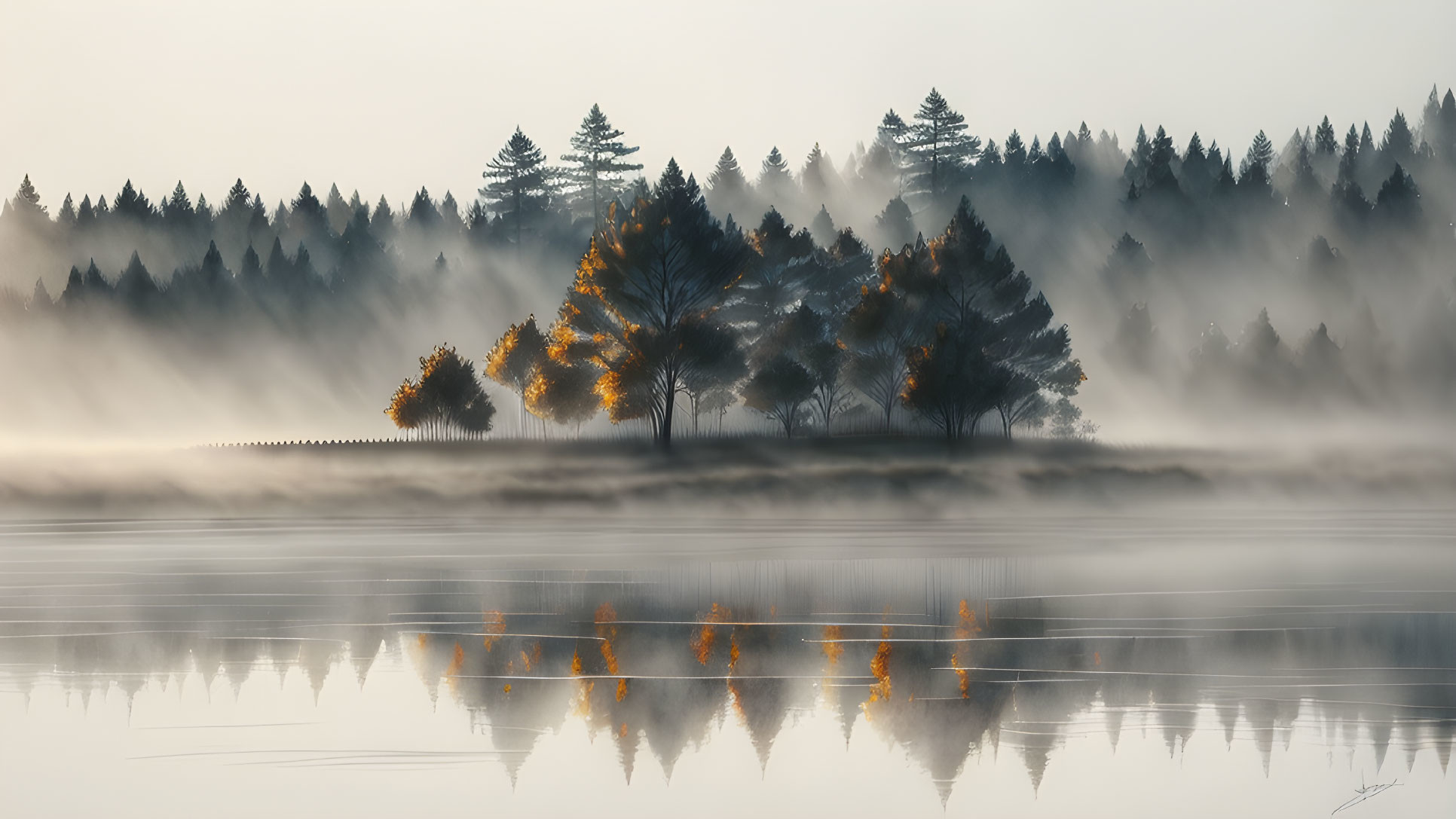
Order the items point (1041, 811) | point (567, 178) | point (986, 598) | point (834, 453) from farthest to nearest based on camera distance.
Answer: point (567, 178), point (834, 453), point (986, 598), point (1041, 811)

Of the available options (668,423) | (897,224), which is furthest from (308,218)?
(668,423)

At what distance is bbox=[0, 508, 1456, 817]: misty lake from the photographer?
1080 cm

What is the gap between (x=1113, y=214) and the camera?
14900cm

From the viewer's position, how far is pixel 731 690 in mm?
13445

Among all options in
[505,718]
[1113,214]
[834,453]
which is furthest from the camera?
[1113,214]

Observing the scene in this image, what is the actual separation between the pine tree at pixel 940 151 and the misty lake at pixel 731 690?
11059cm

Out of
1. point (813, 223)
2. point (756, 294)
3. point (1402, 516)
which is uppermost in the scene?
point (813, 223)

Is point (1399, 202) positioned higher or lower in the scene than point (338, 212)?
lower

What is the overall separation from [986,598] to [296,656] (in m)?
9.82

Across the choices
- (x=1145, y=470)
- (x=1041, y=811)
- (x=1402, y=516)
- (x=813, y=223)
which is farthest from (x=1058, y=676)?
(x=813, y=223)

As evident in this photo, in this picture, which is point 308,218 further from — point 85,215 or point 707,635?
point 707,635

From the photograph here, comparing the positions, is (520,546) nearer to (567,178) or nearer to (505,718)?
(505,718)

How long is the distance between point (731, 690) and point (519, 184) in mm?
113280

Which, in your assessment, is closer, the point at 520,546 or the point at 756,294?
the point at 520,546
